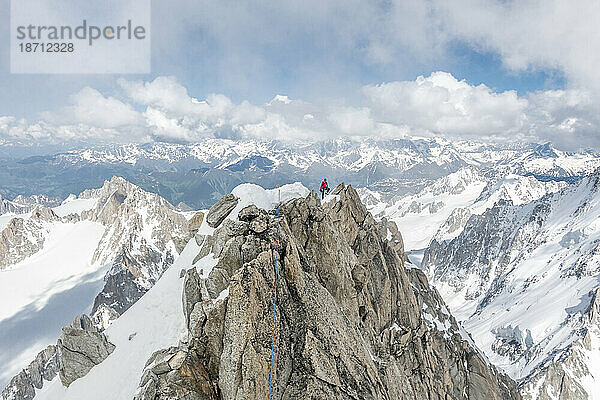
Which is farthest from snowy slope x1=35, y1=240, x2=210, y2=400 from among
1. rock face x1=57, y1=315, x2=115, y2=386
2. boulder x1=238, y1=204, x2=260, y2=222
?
boulder x1=238, y1=204, x2=260, y2=222

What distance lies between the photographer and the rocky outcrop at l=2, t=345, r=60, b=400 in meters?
139

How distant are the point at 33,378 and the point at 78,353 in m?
161

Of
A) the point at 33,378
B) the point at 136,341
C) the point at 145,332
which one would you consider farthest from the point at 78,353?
the point at 33,378

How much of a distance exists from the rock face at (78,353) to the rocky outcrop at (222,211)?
15.8 meters

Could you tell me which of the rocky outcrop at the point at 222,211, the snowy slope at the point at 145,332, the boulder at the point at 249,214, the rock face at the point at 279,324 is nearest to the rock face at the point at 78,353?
the snowy slope at the point at 145,332

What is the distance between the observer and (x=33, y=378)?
143875 mm

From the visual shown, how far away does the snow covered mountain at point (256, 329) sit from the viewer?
20.5 metres

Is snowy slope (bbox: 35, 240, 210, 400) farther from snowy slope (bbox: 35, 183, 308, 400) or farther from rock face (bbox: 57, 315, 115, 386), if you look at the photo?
rock face (bbox: 57, 315, 115, 386)

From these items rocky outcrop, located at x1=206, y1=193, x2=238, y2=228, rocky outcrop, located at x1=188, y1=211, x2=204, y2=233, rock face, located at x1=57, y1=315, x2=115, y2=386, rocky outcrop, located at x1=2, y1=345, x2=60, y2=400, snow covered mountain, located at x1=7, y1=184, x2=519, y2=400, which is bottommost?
rocky outcrop, located at x1=2, y1=345, x2=60, y2=400

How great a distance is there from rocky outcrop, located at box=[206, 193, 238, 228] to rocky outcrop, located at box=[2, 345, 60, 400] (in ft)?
495

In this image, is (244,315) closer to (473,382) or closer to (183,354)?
(183,354)

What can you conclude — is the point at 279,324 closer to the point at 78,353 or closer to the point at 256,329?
the point at 256,329

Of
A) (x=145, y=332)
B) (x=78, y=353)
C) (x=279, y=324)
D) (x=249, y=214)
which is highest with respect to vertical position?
(x=249, y=214)

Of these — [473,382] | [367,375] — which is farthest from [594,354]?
[367,375]
